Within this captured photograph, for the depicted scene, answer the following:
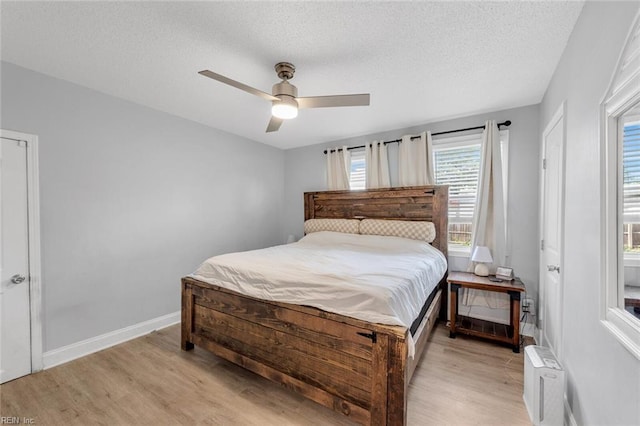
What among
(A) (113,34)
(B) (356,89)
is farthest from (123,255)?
(B) (356,89)

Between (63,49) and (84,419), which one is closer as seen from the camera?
(84,419)

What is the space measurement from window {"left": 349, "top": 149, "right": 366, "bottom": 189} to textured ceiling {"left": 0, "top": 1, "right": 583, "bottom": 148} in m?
1.34

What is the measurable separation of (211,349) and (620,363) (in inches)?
105

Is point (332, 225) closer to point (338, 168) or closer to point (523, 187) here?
point (338, 168)

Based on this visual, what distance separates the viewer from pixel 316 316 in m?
1.76

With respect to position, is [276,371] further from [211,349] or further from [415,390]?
[415,390]

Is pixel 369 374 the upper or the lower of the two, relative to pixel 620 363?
lower

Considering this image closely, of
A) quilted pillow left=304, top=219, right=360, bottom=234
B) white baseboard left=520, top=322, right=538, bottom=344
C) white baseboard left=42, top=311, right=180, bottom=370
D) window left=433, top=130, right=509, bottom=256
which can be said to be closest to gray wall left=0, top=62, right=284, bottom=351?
white baseboard left=42, top=311, right=180, bottom=370

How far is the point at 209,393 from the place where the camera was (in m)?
1.96

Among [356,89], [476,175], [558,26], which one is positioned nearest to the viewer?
[558,26]

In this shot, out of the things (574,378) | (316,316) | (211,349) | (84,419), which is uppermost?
(316,316)

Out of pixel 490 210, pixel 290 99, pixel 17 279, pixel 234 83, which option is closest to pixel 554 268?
pixel 490 210

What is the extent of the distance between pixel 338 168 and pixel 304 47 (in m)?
2.49

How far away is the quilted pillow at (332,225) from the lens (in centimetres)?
391
